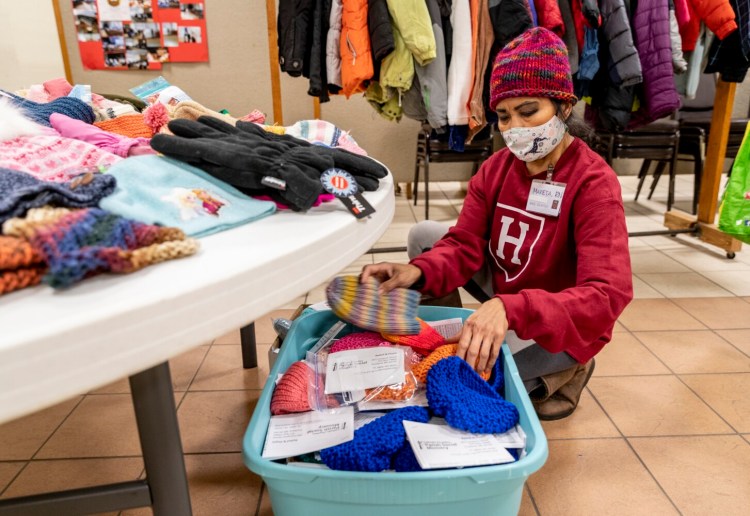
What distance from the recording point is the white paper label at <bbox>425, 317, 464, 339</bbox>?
124 cm

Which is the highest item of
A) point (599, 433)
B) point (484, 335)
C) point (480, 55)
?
point (480, 55)

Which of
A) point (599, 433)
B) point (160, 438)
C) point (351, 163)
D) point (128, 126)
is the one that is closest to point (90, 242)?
point (160, 438)

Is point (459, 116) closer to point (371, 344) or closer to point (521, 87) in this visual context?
point (521, 87)

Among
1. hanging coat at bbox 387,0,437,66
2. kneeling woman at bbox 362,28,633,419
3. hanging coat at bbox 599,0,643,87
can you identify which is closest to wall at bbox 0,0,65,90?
hanging coat at bbox 387,0,437,66

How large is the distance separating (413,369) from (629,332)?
4.05 ft

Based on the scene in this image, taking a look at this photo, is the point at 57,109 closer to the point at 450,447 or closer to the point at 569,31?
the point at 450,447

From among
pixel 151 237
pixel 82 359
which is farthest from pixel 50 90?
pixel 82 359

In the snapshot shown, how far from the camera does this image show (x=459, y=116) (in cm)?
222

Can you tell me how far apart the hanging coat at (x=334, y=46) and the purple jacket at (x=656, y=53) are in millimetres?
1283

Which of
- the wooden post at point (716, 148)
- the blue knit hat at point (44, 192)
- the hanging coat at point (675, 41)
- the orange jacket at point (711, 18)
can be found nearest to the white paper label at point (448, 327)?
the blue knit hat at point (44, 192)

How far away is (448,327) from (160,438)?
29.4 inches

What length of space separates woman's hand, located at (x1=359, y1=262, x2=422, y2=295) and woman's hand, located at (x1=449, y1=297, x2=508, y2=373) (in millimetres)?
240

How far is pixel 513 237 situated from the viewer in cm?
136

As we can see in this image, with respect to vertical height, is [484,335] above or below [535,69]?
below
